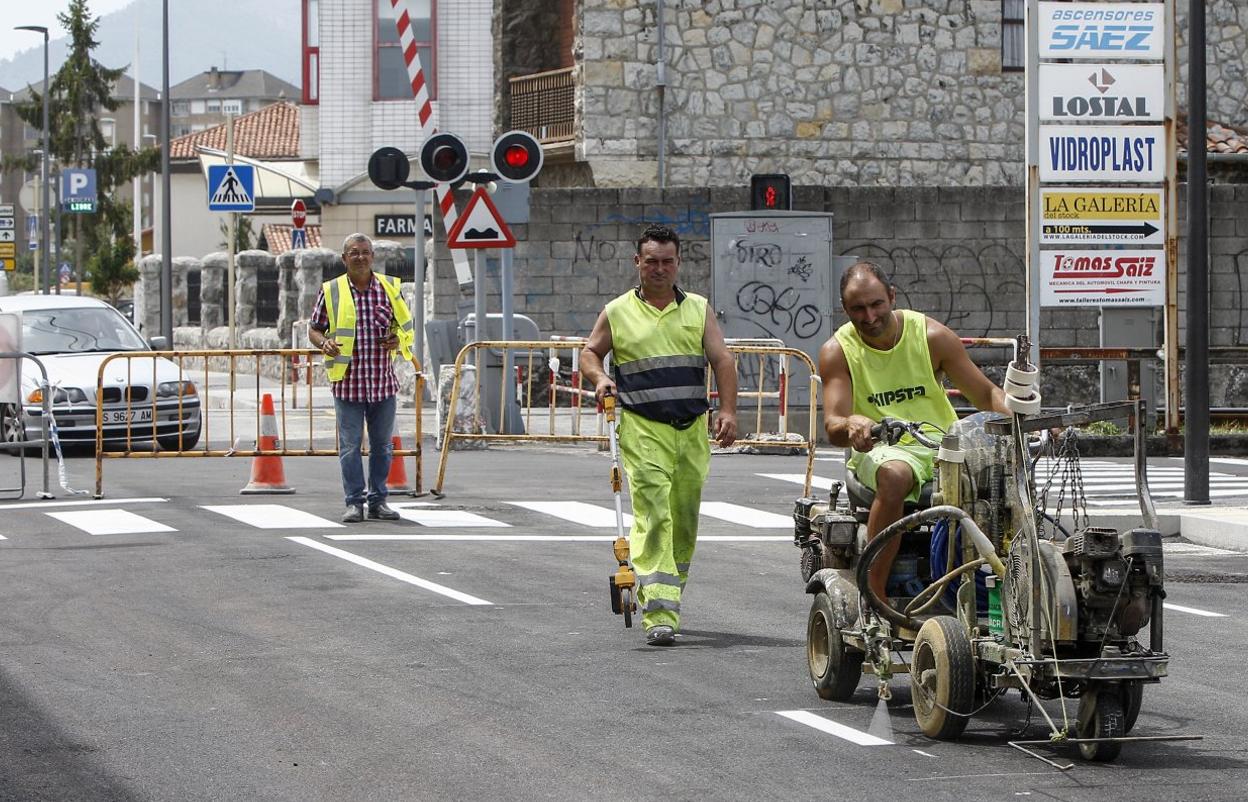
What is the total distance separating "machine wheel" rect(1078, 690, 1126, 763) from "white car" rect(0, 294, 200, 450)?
11.6 m

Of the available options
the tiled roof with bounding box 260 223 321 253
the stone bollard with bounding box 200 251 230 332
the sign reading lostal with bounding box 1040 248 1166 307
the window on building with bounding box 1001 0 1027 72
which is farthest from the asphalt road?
the tiled roof with bounding box 260 223 321 253

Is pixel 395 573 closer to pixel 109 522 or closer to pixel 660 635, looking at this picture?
pixel 660 635

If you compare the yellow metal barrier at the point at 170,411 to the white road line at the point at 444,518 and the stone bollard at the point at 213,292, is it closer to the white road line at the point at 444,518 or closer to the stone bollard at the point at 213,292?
the white road line at the point at 444,518

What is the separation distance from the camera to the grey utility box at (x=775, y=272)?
78.1 feet

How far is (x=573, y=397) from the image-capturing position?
23875 mm

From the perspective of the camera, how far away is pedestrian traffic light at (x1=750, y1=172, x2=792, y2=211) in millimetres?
23953

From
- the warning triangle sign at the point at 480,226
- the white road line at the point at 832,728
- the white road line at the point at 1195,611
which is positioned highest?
the warning triangle sign at the point at 480,226

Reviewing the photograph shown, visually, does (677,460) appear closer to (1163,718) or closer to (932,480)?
(932,480)

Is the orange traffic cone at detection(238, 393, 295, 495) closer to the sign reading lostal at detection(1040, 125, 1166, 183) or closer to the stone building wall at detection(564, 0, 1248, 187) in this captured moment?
the sign reading lostal at detection(1040, 125, 1166, 183)

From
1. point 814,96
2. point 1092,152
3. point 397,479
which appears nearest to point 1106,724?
point 397,479

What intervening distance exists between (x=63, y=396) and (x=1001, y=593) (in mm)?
14858

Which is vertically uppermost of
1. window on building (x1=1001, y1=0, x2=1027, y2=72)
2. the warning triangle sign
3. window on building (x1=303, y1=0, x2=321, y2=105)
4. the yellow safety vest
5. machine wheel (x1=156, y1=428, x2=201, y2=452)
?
window on building (x1=303, y1=0, x2=321, y2=105)

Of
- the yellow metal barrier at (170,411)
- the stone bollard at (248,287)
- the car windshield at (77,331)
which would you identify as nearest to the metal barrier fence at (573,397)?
the yellow metal barrier at (170,411)

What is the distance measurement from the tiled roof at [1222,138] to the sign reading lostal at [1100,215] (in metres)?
10.4
